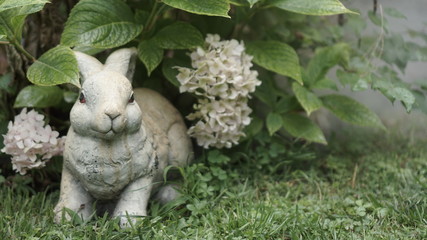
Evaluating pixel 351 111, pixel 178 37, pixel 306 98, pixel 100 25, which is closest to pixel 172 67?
pixel 178 37

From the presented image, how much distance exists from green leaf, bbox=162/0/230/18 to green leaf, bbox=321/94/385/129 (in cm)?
89

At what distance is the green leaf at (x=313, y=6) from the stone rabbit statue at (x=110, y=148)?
2.27 ft

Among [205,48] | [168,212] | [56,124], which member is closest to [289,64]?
[205,48]

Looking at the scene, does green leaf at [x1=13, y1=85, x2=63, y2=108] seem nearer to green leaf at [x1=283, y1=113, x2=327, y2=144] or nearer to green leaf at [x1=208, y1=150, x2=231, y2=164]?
green leaf at [x1=208, y1=150, x2=231, y2=164]

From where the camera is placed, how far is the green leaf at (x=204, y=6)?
200 cm

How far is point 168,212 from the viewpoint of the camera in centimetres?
204

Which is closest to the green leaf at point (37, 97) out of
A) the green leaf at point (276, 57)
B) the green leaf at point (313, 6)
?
the green leaf at point (276, 57)

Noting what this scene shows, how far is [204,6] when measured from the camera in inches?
79.8

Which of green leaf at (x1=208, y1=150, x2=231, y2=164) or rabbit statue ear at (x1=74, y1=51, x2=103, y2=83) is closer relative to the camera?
rabbit statue ear at (x1=74, y1=51, x2=103, y2=83)

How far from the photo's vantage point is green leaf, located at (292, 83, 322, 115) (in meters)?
2.43

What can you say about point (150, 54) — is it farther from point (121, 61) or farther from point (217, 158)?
point (217, 158)

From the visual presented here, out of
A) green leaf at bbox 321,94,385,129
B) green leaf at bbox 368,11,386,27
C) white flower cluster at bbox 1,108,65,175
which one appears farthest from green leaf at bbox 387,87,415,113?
white flower cluster at bbox 1,108,65,175

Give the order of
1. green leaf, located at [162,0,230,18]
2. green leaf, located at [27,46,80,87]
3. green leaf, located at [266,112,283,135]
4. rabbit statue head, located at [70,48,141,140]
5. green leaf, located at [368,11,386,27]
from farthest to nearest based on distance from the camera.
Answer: green leaf, located at [368,11,386,27] → green leaf, located at [266,112,283,135] → green leaf, located at [162,0,230,18] → green leaf, located at [27,46,80,87] → rabbit statue head, located at [70,48,141,140]

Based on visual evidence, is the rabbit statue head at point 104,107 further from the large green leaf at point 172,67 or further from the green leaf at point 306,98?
the green leaf at point 306,98
